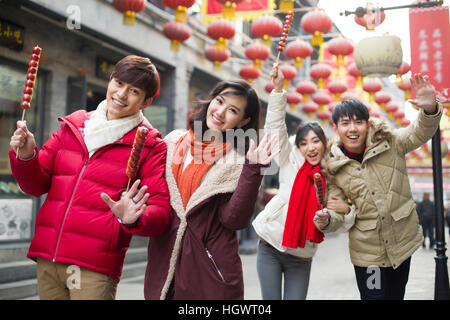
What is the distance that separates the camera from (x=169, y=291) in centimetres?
233

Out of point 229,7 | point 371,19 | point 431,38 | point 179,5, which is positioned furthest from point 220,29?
point 431,38

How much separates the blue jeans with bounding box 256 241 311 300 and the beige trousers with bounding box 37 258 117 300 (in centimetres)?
155

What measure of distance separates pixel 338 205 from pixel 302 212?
→ 0.47 meters

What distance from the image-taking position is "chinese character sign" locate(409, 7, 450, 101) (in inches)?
216

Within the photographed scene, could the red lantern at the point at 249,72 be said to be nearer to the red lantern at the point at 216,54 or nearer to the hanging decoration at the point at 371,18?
the red lantern at the point at 216,54

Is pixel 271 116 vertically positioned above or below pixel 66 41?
below

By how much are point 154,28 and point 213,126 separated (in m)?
7.76

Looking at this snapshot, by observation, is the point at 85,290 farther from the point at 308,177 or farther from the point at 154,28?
the point at 154,28


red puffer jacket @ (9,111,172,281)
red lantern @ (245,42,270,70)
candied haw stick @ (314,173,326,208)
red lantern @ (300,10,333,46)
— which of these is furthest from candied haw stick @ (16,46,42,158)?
red lantern @ (245,42,270,70)

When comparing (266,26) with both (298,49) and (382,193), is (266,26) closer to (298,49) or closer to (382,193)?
(298,49)

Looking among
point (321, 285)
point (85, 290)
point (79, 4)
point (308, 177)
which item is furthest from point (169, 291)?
point (79, 4)

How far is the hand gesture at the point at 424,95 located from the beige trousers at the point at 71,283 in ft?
7.54

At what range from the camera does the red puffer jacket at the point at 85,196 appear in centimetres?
226

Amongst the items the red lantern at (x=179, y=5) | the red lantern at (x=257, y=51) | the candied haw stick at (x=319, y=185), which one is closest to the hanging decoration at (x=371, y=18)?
the red lantern at (x=257, y=51)
